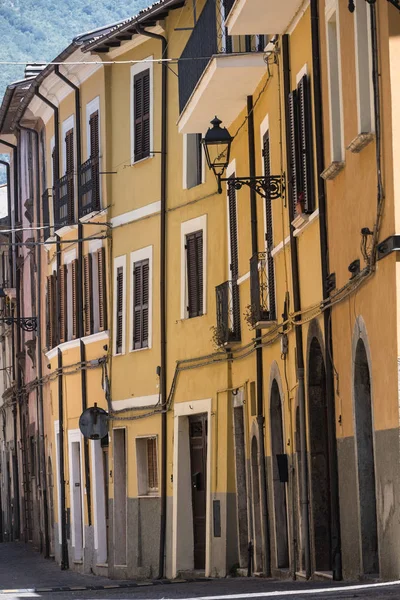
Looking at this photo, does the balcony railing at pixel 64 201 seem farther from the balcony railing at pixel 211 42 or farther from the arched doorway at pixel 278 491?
the arched doorway at pixel 278 491

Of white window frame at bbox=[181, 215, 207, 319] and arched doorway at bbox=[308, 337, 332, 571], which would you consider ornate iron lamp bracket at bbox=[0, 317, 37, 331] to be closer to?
white window frame at bbox=[181, 215, 207, 319]

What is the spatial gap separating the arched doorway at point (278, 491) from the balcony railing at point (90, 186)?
33.8 ft

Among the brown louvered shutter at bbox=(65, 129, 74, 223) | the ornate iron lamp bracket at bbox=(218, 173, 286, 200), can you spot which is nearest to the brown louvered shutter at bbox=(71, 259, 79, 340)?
the brown louvered shutter at bbox=(65, 129, 74, 223)

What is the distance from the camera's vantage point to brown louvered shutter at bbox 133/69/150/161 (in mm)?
31722

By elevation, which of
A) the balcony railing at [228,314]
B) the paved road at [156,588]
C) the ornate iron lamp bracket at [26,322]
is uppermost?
the ornate iron lamp bracket at [26,322]

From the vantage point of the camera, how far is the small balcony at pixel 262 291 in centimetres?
2306

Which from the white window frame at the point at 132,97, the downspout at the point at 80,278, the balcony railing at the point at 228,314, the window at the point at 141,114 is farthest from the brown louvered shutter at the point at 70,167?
the balcony railing at the point at 228,314

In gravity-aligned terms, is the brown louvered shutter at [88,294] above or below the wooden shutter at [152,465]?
above

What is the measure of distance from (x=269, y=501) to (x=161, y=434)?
249 inches

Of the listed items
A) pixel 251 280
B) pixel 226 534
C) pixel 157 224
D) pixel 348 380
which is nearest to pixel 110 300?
pixel 157 224

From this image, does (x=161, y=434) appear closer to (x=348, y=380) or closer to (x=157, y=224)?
(x=157, y=224)

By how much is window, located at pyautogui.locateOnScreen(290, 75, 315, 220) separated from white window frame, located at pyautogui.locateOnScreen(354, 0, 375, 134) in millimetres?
3350

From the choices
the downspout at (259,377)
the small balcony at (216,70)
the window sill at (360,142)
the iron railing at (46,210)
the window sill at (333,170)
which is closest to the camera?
the window sill at (360,142)

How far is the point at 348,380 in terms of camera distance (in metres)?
18.2
